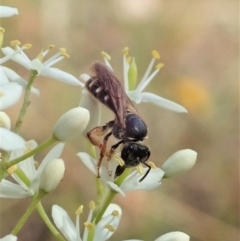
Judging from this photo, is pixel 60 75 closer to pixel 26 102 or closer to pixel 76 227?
pixel 26 102

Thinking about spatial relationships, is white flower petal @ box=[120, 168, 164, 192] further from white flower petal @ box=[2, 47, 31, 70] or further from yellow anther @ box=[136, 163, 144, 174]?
white flower petal @ box=[2, 47, 31, 70]

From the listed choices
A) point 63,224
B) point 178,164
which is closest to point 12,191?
point 63,224

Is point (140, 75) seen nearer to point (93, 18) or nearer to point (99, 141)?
point (93, 18)

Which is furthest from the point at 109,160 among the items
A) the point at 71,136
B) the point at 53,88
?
the point at 53,88

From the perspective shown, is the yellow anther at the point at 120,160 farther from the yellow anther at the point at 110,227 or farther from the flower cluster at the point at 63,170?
the yellow anther at the point at 110,227

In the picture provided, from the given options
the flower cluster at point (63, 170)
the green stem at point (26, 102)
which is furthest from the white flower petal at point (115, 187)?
the green stem at point (26, 102)

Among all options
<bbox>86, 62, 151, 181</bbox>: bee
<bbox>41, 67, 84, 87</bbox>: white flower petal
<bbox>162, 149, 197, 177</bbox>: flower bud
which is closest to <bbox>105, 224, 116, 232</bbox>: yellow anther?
<bbox>86, 62, 151, 181</bbox>: bee
